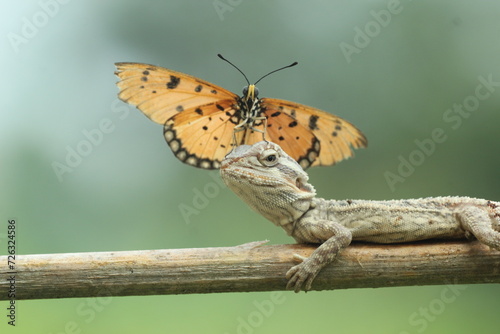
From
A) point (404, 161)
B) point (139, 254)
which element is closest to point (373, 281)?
point (139, 254)

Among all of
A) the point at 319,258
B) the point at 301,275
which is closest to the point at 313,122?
the point at 319,258

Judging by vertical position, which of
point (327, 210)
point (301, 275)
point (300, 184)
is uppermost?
point (300, 184)

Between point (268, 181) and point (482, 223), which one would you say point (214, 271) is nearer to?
point (268, 181)

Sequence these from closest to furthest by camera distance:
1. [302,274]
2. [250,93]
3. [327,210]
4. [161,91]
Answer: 1. [302,274]
2. [327,210]
3. [250,93]
4. [161,91]

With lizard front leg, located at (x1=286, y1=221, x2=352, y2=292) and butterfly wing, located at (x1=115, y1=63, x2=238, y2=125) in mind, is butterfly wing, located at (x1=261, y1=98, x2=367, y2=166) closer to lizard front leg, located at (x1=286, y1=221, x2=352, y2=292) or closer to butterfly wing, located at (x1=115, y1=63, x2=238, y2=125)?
butterfly wing, located at (x1=115, y1=63, x2=238, y2=125)

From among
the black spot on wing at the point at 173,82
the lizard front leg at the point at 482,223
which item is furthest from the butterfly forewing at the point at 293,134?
the lizard front leg at the point at 482,223

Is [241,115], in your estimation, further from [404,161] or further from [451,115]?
[451,115]
